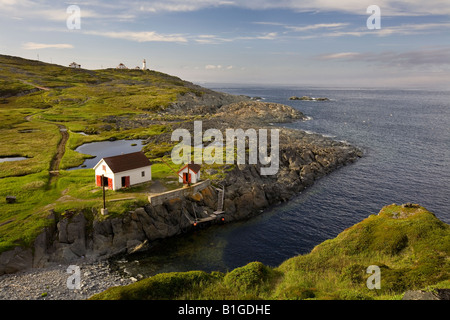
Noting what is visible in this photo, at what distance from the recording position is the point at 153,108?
148 metres

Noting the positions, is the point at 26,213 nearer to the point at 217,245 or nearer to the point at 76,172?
the point at 76,172

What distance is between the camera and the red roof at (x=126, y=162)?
49812 mm

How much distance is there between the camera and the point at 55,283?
1308 inches

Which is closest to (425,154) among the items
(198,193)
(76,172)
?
(198,193)

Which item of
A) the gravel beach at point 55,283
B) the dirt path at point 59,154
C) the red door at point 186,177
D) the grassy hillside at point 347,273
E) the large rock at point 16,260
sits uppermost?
the dirt path at point 59,154

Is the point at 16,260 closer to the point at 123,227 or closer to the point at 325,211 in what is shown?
the point at 123,227

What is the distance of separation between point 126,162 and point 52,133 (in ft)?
186

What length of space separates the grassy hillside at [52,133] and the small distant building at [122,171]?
2.20m

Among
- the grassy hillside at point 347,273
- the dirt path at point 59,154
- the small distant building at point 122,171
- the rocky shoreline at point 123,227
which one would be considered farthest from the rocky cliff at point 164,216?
the dirt path at point 59,154

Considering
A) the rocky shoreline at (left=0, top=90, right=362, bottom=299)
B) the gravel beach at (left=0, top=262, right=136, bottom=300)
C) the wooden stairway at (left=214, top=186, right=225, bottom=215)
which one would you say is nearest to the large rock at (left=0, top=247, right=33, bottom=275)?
the rocky shoreline at (left=0, top=90, right=362, bottom=299)

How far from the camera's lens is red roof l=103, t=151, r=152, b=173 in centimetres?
4981

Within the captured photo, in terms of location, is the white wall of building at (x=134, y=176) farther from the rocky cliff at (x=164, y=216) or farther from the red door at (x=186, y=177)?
the rocky cliff at (x=164, y=216)

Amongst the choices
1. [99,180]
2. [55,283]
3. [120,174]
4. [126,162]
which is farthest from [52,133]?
[55,283]

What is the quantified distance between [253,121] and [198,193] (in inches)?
3379
